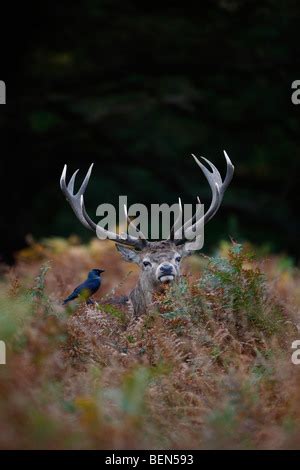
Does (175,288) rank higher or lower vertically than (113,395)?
higher

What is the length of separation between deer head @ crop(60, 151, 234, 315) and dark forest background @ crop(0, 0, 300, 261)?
6447mm

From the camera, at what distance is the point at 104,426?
14.9 feet

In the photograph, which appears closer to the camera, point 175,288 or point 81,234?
point 175,288

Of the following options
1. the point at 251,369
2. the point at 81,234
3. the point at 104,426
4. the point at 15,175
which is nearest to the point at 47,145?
the point at 15,175

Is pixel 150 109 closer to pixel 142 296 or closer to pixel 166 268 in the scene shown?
pixel 142 296

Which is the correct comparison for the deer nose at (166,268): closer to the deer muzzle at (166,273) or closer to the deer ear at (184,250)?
the deer muzzle at (166,273)

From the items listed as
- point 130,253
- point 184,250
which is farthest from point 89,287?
point 184,250

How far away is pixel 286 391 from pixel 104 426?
133 cm

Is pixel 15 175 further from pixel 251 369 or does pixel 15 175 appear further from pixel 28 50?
pixel 251 369

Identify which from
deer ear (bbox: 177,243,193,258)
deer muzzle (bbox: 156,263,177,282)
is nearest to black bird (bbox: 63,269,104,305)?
deer muzzle (bbox: 156,263,177,282)

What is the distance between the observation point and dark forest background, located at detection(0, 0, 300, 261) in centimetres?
1552

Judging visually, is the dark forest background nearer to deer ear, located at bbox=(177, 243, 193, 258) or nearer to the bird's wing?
deer ear, located at bbox=(177, 243, 193, 258)

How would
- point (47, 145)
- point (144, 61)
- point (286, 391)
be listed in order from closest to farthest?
point (286, 391)
point (144, 61)
point (47, 145)

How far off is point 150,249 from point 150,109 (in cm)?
918
